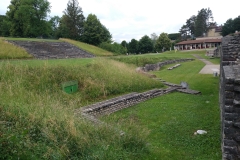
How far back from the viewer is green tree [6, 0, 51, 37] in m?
43.6

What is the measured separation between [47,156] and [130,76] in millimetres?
10070

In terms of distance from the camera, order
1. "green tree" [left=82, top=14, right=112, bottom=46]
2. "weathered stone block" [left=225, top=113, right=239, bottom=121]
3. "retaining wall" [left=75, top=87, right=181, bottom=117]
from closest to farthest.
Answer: "weathered stone block" [left=225, top=113, right=239, bottom=121]
"retaining wall" [left=75, top=87, right=181, bottom=117]
"green tree" [left=82, top=14, right=112, bottom=46]

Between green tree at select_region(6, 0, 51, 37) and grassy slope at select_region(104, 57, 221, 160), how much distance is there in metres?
41.5

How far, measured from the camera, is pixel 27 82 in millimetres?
9742

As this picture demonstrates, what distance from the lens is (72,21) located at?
47.2 m

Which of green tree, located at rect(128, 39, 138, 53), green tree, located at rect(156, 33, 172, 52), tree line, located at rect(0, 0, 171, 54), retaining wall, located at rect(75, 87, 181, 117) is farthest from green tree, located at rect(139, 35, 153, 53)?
retaining wall, located at rect(75, 87, 181, 117)

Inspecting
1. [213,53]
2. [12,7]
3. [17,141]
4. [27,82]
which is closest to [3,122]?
[17,141]

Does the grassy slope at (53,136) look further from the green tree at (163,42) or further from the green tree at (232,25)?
the green tree at (232,25)

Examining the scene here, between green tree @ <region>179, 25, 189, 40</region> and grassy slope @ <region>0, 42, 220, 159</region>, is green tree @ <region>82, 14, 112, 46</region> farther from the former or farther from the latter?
green tree @ <region>179, 25, 189, 40</region>

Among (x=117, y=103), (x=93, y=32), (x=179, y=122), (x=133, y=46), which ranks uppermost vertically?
(x=93, y=32)

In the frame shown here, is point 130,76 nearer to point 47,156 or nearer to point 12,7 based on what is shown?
point 47,156

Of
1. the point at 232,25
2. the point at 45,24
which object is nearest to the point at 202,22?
the point at 232,25

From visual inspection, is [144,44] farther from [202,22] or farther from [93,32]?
[202,22]

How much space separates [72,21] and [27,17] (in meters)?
9.53
